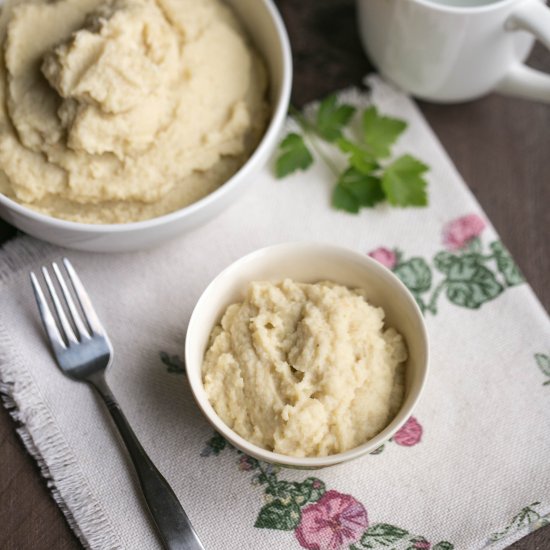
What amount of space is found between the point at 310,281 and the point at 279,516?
0.55m

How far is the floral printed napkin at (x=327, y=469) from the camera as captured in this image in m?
1.69

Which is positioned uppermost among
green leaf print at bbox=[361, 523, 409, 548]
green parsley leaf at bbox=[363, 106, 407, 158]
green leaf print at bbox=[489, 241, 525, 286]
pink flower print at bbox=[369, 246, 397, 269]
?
green parsley leaf at bbox=[363, 106, 407, 158]

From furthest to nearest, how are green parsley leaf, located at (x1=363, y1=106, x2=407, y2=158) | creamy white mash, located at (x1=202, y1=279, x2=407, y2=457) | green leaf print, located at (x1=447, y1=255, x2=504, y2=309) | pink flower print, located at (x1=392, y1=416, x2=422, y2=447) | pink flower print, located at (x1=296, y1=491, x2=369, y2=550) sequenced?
green parsley leaf, located at (x1=363, y1=106, x2=407, y2=158) → green leaf print, located at (x1=447, y1=255, x2=504, y2=309) → pink flower print, located at (x1=392, y1=416, x2=422, y2=447) → pink flower print, located at (x1=296, y1=491, x2=369, y2=550) → creamy white mash, located at (x1=202, y1=279, x2=407, y2=457)

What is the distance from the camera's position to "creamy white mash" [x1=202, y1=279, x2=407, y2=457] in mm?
1552

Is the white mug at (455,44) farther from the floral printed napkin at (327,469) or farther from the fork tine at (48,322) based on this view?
the fork tine at (48,322)

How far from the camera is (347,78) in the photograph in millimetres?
2240

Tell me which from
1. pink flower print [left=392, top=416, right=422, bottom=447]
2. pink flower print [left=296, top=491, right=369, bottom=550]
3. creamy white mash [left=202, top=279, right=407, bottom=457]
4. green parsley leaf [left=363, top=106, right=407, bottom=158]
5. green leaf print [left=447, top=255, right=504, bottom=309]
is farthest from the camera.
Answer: green parsley leaf [left=363, top=106, right=407, bottom=158]

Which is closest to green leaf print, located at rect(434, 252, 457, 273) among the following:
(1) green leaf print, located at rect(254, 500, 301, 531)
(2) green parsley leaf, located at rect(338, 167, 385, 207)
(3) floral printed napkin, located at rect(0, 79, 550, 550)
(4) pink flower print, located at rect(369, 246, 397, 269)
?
(3) floral printed napkin, located at rect(0, 79, 550, 550)

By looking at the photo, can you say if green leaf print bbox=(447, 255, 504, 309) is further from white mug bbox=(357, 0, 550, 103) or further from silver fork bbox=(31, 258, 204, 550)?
silver fork bbox=(31, 258, 204, 550)

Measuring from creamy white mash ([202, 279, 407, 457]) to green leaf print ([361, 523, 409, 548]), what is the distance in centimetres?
24

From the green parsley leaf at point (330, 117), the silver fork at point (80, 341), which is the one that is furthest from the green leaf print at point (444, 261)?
the silver fork at point (80, 341)

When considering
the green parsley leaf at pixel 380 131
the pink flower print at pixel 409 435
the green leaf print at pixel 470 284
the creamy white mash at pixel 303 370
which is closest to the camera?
the creamy white mash at pixel 303 370

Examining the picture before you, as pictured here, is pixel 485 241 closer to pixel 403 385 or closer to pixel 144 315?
pixel 403 385

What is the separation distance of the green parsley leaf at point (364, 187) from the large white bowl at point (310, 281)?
1.03 feet
